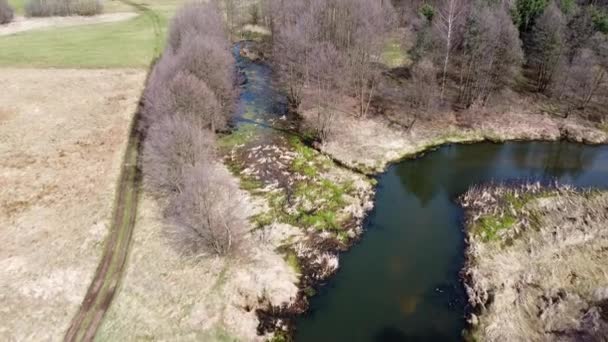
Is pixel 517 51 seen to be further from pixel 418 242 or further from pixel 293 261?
pixel 293 261

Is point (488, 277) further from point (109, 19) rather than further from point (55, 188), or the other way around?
point (109, 19)

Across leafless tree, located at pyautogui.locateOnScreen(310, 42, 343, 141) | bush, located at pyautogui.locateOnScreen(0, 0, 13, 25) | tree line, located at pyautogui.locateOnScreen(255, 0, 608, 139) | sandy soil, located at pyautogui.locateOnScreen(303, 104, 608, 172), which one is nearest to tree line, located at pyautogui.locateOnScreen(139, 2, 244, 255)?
leafless tree, located at pyautogui.locateOnScreen(310, 42, 343, 141)

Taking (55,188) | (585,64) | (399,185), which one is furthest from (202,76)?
(585,64)

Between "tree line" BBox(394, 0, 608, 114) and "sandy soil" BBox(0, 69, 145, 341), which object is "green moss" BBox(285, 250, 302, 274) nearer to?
"sandy soil" BBox(0, 69, 145, 341)

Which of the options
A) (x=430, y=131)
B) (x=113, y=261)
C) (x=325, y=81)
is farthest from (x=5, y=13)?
(x=430, y=131)

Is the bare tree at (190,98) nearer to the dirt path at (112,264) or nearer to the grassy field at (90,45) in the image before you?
the dirt path at (112,264)
